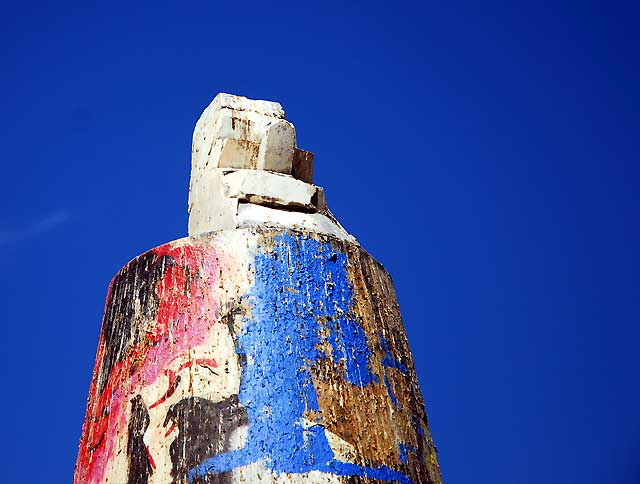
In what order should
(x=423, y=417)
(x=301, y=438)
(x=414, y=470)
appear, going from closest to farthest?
1. (x=301, y=438)
2. (x=414, y=470)
3. (x=423, y=417)

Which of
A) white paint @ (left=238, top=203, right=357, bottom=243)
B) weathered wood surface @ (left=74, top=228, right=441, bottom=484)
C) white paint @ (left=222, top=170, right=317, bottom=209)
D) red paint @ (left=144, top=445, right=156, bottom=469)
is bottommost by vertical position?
red paint @ (left=144, top=445, right=156, bottom=469)

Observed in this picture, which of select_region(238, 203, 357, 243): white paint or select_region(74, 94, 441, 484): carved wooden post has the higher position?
select_region(238, 203, 357, 243): white paint

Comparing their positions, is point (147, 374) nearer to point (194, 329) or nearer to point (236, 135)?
point (194, 329)

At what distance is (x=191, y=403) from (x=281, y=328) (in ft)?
1.24

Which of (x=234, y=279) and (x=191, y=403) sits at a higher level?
(x=234, y=279)

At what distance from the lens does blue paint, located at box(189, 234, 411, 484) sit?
2.58 m

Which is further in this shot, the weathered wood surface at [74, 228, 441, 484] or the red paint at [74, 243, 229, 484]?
the red paint at [74, 243, 229, 484]

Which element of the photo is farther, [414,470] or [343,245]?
[343,245]

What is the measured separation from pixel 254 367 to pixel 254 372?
2cm

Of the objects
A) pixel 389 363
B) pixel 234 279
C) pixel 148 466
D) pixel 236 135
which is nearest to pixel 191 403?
pixel 148 466

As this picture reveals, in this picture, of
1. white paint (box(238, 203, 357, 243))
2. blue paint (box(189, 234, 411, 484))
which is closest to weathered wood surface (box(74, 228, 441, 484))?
blue paint (box(189, 234, 411, 484))

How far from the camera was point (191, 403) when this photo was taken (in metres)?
2.68

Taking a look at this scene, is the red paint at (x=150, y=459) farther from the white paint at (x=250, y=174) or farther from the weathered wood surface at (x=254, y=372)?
the white paint at (x=250, y=174)

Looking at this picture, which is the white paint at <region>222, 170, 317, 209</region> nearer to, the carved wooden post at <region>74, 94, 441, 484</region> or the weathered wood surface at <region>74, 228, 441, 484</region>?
the carved wooden post at <region>74, 94, 441, 484</region>
